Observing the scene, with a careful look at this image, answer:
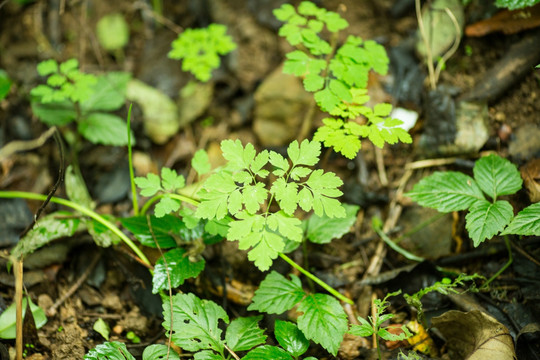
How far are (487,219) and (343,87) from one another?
103cm

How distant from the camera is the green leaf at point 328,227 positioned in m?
2.30

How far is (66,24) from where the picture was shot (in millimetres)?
4016

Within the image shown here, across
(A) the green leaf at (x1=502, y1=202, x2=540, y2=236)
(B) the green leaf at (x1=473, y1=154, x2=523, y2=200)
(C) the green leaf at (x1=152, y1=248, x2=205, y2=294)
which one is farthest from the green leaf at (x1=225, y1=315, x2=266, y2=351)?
(B) the green leaf at (x1=473, y1=154, x2=523, y2=200)

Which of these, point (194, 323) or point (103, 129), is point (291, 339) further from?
point (103, 129)

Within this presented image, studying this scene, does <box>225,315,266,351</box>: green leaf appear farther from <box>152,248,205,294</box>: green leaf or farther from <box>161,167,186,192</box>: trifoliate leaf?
<box>161,167,186,192</box>: trifoliate leaf

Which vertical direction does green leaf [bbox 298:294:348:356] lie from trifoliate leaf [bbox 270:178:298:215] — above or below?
below

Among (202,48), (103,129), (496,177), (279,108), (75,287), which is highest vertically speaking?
(202,48)

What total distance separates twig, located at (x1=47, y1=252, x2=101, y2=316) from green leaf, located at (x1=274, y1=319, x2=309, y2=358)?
52.5 inches

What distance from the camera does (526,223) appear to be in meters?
1.81

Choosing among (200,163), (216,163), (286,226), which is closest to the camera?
(286,226)

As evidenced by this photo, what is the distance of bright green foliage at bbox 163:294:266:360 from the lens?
1890 millimetres

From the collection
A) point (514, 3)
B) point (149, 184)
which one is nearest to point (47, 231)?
point (149, 184)

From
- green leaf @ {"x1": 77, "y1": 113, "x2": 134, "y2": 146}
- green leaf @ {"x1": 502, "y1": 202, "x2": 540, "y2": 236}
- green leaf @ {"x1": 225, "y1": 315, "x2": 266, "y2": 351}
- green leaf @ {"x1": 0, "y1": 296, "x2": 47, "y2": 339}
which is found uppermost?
green leaf @ {"x1": 502, "y1": 202, "x2": 540, "y2": 236}

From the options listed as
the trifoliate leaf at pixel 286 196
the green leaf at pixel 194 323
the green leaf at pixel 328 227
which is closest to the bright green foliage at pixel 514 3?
the green leaf at pixel 328 227
